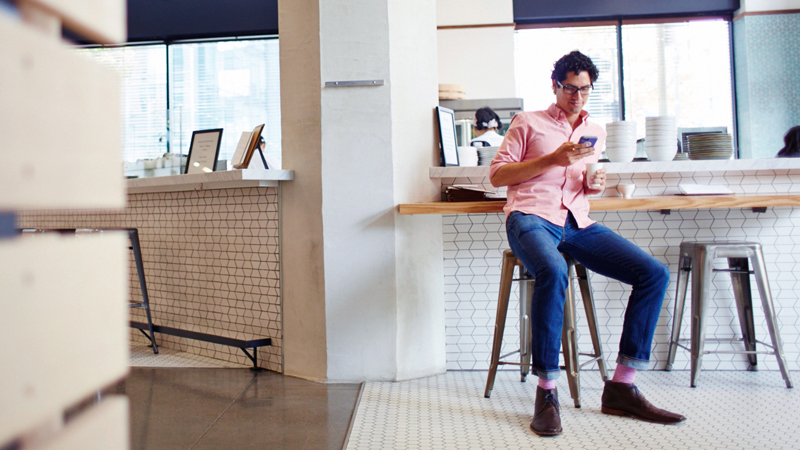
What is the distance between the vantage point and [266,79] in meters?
6.62

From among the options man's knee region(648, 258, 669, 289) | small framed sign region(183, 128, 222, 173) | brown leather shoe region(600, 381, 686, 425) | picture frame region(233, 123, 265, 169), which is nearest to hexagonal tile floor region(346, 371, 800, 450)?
brown leather shoe region(600, 381, 686, 425)

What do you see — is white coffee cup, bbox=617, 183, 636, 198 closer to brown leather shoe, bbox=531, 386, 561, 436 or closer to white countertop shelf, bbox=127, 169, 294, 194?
brown leather shoe, bbox=531, 386, 561, 436

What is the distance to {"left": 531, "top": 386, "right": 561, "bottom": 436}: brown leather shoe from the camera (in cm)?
201

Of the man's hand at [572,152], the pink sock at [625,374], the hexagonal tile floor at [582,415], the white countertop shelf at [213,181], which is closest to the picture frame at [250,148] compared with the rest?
the white countertop shelf at [213,181]

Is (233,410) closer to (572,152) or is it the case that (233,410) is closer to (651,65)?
(572,152)

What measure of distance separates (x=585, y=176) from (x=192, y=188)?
2.09 metres

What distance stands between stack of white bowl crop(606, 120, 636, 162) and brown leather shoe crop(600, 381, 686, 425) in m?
1.08

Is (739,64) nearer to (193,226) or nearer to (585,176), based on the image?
(585,176)

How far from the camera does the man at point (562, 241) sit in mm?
2107

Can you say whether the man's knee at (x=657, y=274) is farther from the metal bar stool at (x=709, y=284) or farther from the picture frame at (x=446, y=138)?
the picture frame at (x=446, y=138)

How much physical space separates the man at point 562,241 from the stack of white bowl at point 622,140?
319 millimetres

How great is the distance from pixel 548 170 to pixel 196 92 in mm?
5404

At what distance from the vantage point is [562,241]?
2334mm

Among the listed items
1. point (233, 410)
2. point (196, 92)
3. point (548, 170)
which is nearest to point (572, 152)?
point (548, 170)
